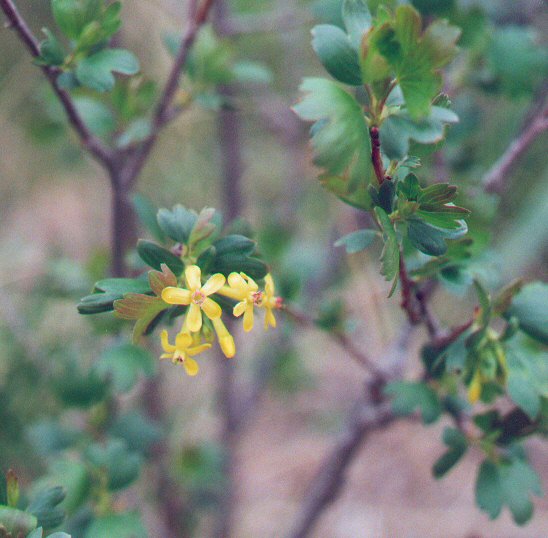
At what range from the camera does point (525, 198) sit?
5.71ft

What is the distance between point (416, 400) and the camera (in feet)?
2.12

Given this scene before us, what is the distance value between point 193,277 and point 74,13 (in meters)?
0.27

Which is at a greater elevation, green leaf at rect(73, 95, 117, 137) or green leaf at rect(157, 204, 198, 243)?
green leaf at rect(157, 204, 198, 243)

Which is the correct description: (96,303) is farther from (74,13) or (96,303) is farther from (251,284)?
(74,13)

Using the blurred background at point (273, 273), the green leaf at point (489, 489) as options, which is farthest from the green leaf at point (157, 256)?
the green leaf at point (489, 489)

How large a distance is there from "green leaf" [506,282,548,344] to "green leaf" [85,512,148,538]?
42 cm

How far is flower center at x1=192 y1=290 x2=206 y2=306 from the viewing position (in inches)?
17.4

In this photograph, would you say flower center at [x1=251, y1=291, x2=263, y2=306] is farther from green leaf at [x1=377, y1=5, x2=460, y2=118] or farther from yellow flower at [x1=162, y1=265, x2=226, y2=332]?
green leaf at [x1=377, y1=5, x2=460, y2=118]

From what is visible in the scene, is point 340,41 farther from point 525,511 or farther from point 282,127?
point 282,127

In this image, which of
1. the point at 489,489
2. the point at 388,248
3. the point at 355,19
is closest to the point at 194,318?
the point at 388,248

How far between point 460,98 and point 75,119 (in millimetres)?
542

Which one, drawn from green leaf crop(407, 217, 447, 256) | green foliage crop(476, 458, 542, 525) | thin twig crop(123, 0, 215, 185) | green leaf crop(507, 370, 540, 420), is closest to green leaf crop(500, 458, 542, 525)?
green foliage crop(476, 458, 542, 525)

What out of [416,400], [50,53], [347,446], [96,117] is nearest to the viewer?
[50,53]

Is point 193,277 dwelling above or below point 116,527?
above
